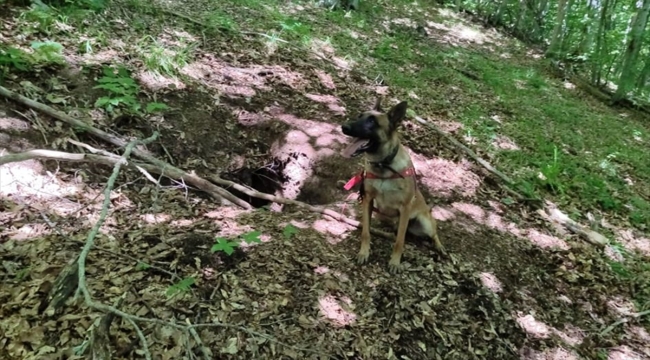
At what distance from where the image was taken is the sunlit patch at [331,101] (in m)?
6.24

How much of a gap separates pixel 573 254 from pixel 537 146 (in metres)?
2.95

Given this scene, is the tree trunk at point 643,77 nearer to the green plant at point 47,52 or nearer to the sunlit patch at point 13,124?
the green plant at point 47,52

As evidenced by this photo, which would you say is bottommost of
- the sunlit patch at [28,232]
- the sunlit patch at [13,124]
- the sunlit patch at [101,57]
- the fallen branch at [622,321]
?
the fallen branch at [622,321]

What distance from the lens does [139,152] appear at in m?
4.21

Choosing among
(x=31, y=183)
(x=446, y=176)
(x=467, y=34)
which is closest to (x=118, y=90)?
(x=31, y=183)

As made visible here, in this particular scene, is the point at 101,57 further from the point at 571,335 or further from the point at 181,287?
the point at 571,335

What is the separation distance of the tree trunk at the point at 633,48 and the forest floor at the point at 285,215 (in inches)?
154

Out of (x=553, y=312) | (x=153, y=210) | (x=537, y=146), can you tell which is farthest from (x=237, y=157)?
(x=537, y=146)

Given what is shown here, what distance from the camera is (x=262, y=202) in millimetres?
→ 5066

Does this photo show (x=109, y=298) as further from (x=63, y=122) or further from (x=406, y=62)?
(x=406, y=62)

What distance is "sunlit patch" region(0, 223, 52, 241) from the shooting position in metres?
3.04

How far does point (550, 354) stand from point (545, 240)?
165 cm

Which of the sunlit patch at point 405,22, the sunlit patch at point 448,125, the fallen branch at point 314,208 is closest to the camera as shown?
the fallen branch at point 314,208

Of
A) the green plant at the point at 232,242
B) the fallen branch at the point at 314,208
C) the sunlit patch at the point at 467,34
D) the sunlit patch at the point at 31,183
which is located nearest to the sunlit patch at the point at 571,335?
the fallen branch at the point at 314,208
